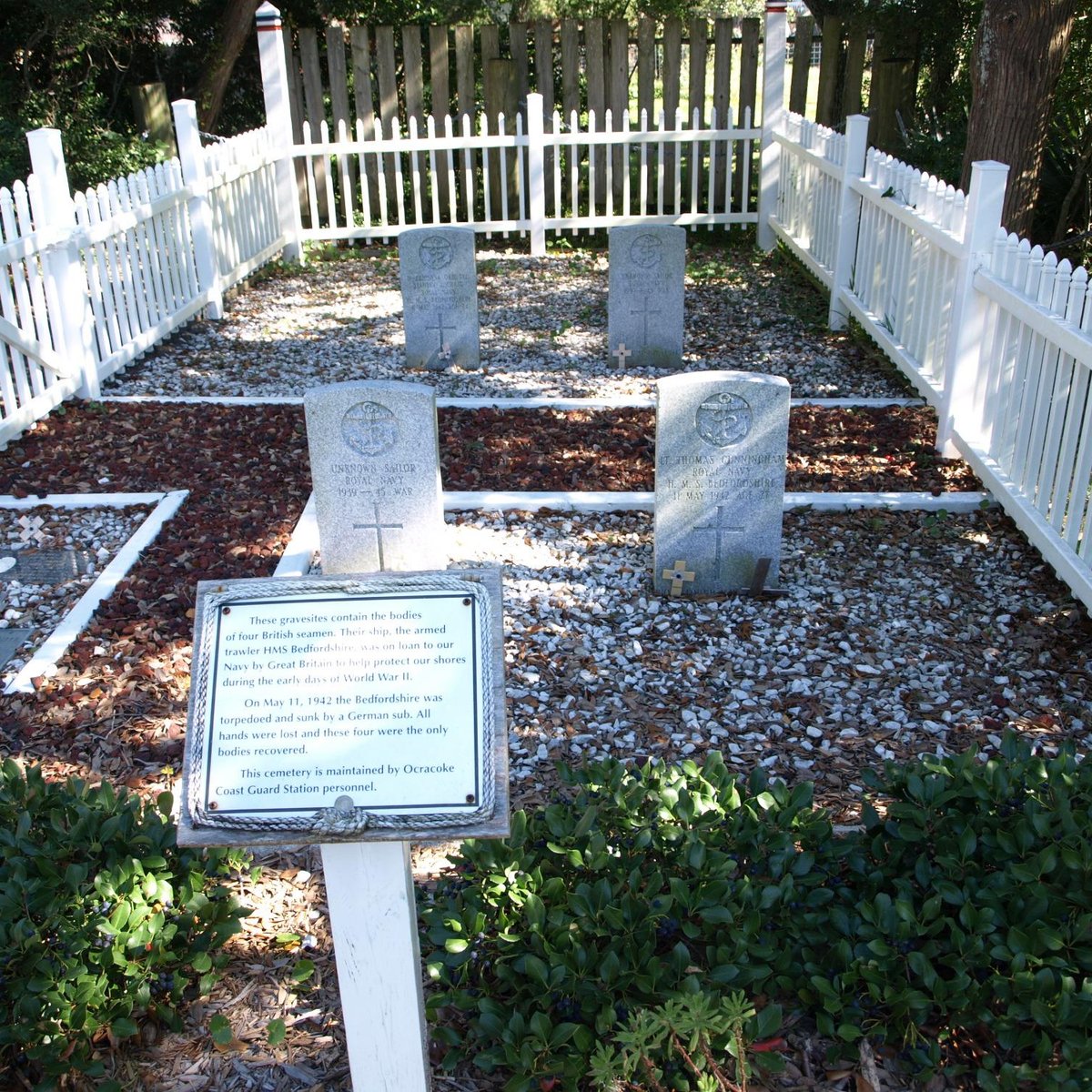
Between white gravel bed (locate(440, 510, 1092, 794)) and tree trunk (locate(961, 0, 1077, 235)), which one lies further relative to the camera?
tree trunk (locate(961, 0, 1077, 235))

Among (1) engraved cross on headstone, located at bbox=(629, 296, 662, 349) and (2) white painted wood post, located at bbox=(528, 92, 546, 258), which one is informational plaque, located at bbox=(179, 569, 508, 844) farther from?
(2) white painted wood post, located at bbox=(528, 92, 546, 258)

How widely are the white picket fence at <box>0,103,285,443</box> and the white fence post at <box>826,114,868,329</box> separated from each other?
5.43 metres

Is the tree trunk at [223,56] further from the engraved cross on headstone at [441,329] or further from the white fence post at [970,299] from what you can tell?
the white fence post at [970,299]

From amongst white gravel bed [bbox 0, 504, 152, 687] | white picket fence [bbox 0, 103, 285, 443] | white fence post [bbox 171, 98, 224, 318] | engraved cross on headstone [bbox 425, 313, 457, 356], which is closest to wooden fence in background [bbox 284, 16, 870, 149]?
white picket fence [bbox 0, 103, 285, 443]

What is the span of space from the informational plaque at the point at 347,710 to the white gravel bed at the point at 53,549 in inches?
110

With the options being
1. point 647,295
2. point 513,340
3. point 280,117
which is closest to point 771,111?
point 513,340

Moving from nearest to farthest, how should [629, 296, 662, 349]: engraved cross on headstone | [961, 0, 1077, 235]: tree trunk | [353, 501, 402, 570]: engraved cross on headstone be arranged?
[353, 501, 402, 570]: engraved cross on headstone < [961, 0, 1077, 235]: tree trunk < [629, 296, 662, 349]: engraved cross on headstone

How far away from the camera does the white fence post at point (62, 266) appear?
288 inches

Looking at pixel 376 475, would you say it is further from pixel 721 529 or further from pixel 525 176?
pixel 525 176

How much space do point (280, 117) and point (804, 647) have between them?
988cm

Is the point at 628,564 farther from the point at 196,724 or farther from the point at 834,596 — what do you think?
the point at 196,724

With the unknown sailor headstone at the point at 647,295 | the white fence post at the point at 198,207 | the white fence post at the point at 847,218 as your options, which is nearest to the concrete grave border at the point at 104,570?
the unknown sailor headstone at the point at 647,295

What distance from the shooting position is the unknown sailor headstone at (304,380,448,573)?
5035 millimetres

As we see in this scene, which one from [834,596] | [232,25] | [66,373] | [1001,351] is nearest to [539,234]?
[232,25]
